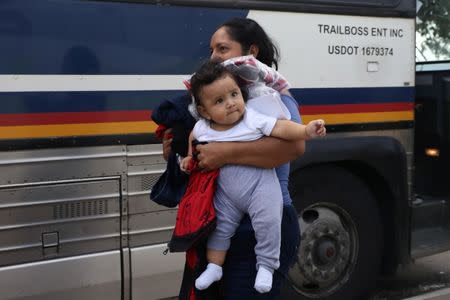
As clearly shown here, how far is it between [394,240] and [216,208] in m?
2.44

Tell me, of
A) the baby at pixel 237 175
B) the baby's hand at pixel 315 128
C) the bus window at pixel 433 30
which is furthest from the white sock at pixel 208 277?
the bus window at pixel 433 30

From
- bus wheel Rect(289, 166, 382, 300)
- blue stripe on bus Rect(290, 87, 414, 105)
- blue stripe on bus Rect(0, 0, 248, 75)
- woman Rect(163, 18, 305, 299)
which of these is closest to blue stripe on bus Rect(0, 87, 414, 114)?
blue stripe on bus Rect(290, 87, 414, 105)

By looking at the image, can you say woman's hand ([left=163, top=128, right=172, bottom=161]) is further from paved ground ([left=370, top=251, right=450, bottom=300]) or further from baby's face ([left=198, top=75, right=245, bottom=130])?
paved ground ([left=370, top=251, right=450, bottom=300])

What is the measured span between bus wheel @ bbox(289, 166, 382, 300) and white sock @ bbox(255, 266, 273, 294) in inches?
69.2

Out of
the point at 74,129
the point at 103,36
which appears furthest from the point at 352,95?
the point at 74,129

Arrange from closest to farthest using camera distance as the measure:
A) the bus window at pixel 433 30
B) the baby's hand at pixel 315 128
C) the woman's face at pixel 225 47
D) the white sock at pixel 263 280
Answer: the baby's hand at pixel 315 128 < the white sock at pixel 263 280 < the woman's face at pixel 225 47 < the bus window at pixel 433 30

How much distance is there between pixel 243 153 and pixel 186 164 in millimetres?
206

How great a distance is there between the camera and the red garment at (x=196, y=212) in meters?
1.99

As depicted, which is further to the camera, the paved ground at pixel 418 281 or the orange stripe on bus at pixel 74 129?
the paved ground at pixel 418 281

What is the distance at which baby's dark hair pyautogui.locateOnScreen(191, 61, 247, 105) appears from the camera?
6.42 ft

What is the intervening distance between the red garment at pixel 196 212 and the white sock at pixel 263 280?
0.22 m

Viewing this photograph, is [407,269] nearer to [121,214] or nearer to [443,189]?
[443,189]

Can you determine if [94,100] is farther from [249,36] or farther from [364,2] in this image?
[364,2]

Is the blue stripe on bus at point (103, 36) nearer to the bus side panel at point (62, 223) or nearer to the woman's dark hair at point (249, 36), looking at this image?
the bus side panel at point (62, 223)
